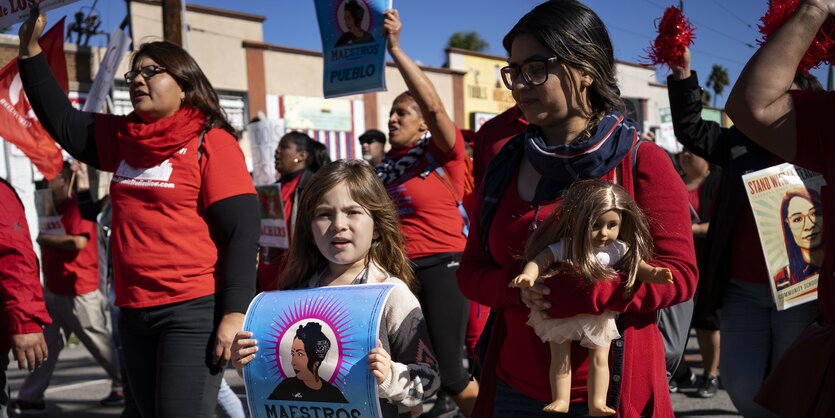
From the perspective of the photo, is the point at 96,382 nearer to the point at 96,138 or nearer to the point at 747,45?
the point at 96,138

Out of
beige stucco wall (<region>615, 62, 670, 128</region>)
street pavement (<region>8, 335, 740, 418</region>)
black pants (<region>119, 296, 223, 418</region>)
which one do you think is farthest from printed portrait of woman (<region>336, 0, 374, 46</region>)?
beige stucco wall (<region>615, 62, 670, 128</region>)

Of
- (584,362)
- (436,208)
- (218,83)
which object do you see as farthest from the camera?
(218,83)

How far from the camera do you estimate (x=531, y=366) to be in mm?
2115

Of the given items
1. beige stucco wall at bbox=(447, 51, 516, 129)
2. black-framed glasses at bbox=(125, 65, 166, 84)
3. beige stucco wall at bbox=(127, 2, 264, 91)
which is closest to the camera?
black-framed glasses at bbox=(125, 65, 166, 84)

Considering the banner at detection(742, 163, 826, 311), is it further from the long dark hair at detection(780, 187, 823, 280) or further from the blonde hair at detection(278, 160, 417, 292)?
the blonde hair at detection(278, 160, 417, 292)

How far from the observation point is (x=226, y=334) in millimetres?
3012

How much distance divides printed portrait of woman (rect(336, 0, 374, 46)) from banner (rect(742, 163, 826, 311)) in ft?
6.91

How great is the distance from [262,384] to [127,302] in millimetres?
985

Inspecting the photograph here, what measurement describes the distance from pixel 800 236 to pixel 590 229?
1.85 metres

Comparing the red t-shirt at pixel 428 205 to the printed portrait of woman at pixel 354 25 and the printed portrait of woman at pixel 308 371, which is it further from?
the printed portrait of woman at pixel 308 371

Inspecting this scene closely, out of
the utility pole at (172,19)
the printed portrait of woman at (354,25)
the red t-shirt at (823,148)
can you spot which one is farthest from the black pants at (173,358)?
the utility pole at (172,19)

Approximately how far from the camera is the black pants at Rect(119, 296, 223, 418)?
117 inches

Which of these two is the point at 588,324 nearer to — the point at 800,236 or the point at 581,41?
the point at 581,41

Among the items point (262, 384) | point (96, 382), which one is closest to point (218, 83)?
point (96, 382)
